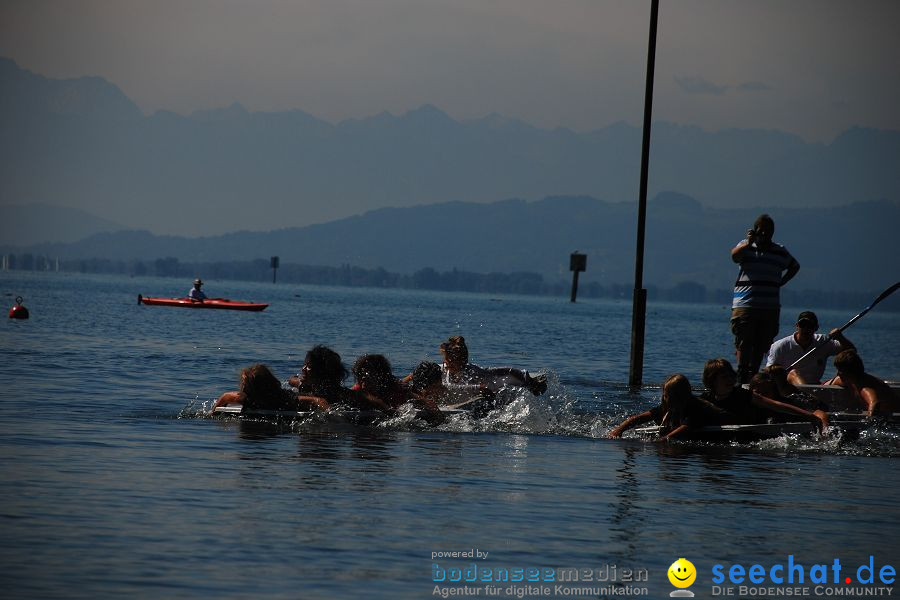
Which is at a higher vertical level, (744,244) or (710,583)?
(744,244)

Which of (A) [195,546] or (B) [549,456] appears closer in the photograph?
(A) [195,546]

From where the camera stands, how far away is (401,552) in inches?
370

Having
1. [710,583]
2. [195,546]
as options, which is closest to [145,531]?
[195,546]

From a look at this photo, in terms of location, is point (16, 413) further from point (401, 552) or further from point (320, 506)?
point (401, 552)

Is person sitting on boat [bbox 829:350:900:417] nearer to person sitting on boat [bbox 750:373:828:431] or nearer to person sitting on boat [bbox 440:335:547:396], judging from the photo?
person sitting on boat [bbox 750:373:828:431]

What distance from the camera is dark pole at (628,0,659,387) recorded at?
26281 millimetres

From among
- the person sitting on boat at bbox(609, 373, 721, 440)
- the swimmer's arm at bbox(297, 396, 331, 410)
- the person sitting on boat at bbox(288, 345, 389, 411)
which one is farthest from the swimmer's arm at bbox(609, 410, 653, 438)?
the swimmer's arm at bbox(297, 396, 331, 410)

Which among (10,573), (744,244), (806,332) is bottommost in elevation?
(10,573)

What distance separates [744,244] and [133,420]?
827cm

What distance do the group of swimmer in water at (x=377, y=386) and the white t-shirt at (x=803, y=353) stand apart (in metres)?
3.13

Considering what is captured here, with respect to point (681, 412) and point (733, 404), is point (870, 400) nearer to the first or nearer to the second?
point (733, 404)

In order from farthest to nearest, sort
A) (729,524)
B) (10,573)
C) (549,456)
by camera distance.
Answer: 1. (549,456)
2. (729,524)
3. (10,573)

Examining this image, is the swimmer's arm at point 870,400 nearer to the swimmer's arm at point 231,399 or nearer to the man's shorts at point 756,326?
the man's shorts at point 756,326

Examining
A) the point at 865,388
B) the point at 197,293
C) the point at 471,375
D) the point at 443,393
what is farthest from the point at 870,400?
the point at 197,293
